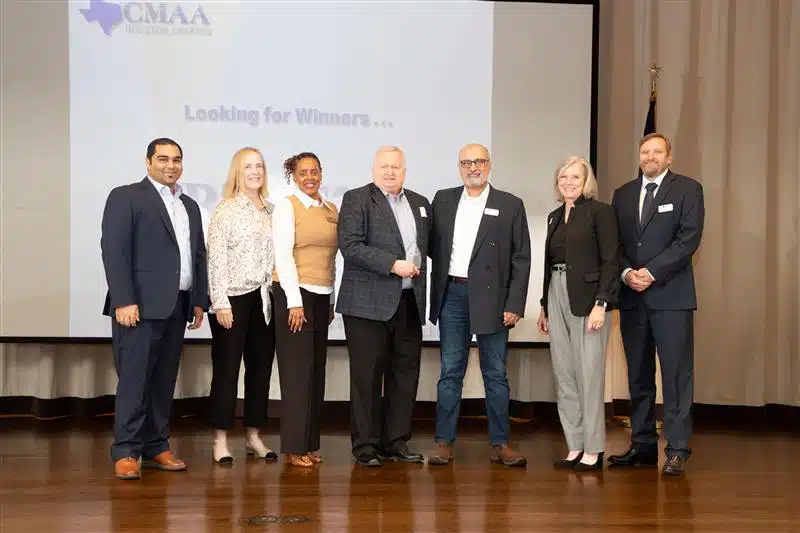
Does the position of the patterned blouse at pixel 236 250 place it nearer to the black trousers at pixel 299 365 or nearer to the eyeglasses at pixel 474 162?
the black trousers at pixel 299 365

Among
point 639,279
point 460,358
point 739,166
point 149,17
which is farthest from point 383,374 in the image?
point 739,166

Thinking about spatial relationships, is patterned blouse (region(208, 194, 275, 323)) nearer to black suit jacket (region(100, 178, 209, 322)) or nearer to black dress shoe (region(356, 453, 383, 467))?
black suit jacket (region(100, 178, 209, 322))

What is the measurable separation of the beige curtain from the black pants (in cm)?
284

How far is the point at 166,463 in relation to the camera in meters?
4.54

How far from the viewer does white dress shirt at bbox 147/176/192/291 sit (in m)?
4.45

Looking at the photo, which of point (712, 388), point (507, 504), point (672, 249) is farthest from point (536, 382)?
point (507, 504)

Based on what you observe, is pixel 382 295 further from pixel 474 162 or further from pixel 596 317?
pixel 596 317

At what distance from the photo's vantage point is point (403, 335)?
469 centimetres

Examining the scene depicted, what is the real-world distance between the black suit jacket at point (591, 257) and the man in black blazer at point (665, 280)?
0.15 metres

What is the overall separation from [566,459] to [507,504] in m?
0.94

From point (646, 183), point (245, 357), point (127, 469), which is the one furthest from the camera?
point (245, 357)

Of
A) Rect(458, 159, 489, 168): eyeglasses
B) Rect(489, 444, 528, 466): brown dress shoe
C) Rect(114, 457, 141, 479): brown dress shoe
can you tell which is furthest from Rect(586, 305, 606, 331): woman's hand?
Rect(114, 457, 141, 479): brown dress shoe

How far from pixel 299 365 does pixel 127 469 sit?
0.90 m

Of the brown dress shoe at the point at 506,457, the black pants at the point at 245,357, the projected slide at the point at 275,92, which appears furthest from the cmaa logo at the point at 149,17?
the brown dress shoe at the point at 506,457
